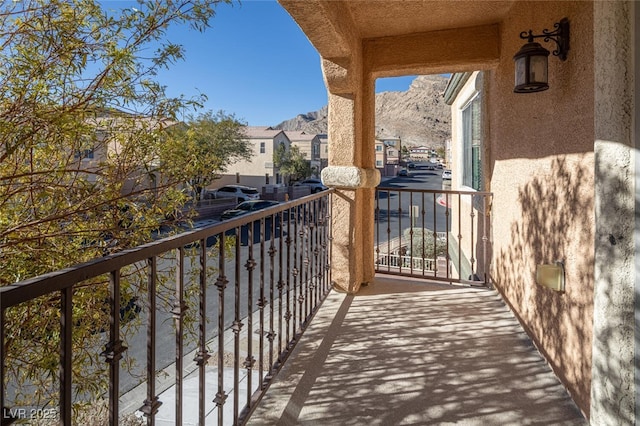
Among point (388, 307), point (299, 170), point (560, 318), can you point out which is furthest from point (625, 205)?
point (299, 170)

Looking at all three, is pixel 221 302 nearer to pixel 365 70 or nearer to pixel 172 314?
pixel 172 314

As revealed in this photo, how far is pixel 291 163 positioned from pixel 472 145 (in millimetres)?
24396

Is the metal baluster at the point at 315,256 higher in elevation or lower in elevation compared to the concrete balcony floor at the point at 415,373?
higher

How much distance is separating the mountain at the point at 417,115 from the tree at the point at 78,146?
61229 mm

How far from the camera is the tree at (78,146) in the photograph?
1.46m

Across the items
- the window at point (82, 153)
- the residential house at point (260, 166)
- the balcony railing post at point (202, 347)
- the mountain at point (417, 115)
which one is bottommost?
the balcony railing post at point (202, 347)

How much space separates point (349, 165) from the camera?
311cm

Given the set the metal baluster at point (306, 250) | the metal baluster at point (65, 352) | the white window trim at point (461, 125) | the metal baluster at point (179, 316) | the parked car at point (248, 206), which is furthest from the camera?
the parked car at point (248, 206)

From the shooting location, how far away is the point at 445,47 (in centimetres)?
316

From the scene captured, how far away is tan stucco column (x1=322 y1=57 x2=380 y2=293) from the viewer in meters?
3.04

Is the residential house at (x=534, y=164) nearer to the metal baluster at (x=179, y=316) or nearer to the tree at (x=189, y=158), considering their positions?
the metal baluster at (x=179, y=316)

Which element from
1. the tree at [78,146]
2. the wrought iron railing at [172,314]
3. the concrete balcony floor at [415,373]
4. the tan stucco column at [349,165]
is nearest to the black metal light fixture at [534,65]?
the tan stucco column at [349,165]

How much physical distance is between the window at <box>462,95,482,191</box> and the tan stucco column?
194 cm

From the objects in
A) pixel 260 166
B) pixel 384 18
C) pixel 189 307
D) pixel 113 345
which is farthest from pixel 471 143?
pixel 260 166
